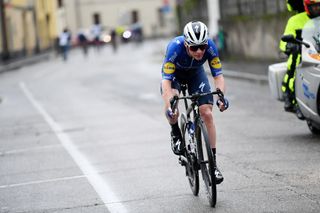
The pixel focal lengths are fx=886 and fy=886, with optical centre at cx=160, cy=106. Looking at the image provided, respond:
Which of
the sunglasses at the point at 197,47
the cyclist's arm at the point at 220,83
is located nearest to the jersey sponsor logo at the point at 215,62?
the cyclist's arm at the point at 220,83

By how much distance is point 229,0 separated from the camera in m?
34.9

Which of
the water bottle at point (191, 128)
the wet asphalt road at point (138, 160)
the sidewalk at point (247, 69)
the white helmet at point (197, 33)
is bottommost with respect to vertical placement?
the sidewalk at point (247, 69)

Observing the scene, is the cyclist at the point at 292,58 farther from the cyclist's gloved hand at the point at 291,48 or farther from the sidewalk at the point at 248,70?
the sidewalk at the point at 248,70

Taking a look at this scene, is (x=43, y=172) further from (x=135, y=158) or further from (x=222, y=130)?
(x=222, y=130)

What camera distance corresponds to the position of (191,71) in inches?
344

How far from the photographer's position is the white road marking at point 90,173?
827 cm

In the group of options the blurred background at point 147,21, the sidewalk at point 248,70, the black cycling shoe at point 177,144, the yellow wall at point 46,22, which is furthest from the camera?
the yellow wall at point 46,22

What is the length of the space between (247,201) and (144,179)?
6.34ft

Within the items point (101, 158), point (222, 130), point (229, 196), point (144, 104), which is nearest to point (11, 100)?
point (144, 104)

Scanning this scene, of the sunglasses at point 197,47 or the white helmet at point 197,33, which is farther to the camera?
the sunglasses at point 197,47

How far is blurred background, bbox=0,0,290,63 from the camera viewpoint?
29750mm

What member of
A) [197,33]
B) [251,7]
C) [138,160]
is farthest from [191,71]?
[251,7]

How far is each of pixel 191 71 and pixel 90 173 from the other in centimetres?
228

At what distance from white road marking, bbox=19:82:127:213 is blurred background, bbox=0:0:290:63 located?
42.8 ft
